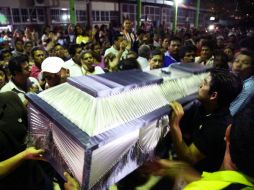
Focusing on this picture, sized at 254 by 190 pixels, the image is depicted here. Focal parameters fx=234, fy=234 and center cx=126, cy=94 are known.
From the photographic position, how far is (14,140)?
5.56 ft

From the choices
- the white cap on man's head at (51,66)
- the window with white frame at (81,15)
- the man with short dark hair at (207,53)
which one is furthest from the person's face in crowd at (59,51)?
the window with white frame at (81,15)

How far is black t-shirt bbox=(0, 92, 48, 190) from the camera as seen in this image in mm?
1651

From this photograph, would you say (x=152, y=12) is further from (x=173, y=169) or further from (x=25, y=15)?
(x=173, y=169)

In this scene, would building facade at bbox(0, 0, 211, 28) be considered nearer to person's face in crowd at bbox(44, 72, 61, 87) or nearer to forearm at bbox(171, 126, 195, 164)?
person's face in crowd at bbox(44, 72, 61, 87)

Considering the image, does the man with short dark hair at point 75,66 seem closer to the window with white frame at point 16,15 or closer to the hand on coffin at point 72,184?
the hand on coffin at point 72,184

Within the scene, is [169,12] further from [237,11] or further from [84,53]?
[84,53]

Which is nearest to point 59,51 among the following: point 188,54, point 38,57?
point 38,57

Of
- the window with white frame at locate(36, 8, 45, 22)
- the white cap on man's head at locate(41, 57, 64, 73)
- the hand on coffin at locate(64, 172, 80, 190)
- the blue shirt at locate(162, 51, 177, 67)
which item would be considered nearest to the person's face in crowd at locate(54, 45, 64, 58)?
the blue shirt at locate(162, 51, 177, 67)

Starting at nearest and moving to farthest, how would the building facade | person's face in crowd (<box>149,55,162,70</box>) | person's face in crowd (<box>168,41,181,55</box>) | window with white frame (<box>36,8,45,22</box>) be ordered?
1. person's face in crowd (<box>149,55,162,70</box>)
2. person's face in crowd (<box>168,41,181,55</box>)
3. the building facade
4. window with white frame (<box>36,8,45,22</box>)

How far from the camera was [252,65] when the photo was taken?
326 centimetres

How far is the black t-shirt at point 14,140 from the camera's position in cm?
165

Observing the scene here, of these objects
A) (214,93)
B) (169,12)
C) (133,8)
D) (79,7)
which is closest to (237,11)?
(169,12)

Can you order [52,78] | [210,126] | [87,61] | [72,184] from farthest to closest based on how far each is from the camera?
[87,61] < [52,78] < [210,126] < [72,184]

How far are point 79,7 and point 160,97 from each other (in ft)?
57.9
